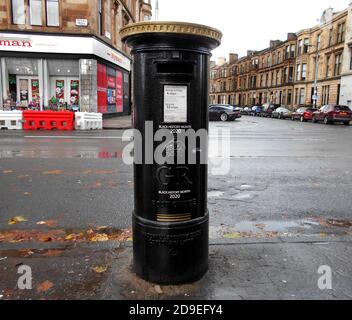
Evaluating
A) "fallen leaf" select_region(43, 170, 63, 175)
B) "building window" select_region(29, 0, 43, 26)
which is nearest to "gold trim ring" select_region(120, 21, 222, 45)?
"fallen leaf" select_region(43, 170, 63, 175)

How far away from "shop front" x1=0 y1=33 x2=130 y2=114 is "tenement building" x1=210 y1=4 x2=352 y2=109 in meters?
31.2

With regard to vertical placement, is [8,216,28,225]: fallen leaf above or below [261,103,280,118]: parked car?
below

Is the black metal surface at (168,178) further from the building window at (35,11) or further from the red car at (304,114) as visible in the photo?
the red car at (304,114)

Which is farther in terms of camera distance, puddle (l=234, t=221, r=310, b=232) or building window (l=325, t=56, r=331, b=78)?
building window (l=325, t=56, r=331, b=78)

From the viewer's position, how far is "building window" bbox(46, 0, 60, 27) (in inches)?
911

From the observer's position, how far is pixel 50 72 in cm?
2369

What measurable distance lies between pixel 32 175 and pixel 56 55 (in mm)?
18057

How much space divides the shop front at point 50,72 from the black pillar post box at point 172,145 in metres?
21.7

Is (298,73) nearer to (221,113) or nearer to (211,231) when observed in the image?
(221,113)

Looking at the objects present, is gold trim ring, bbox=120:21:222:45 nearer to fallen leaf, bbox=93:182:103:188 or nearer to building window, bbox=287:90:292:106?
fallen leaf, bbox=93:182:103:188

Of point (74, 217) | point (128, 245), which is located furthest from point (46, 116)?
point (128, 245)

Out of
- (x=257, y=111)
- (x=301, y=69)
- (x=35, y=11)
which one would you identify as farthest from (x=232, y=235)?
(x=301, y=69)

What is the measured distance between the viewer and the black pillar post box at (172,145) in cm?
279

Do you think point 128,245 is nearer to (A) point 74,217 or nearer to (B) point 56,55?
(A) point 74,217
